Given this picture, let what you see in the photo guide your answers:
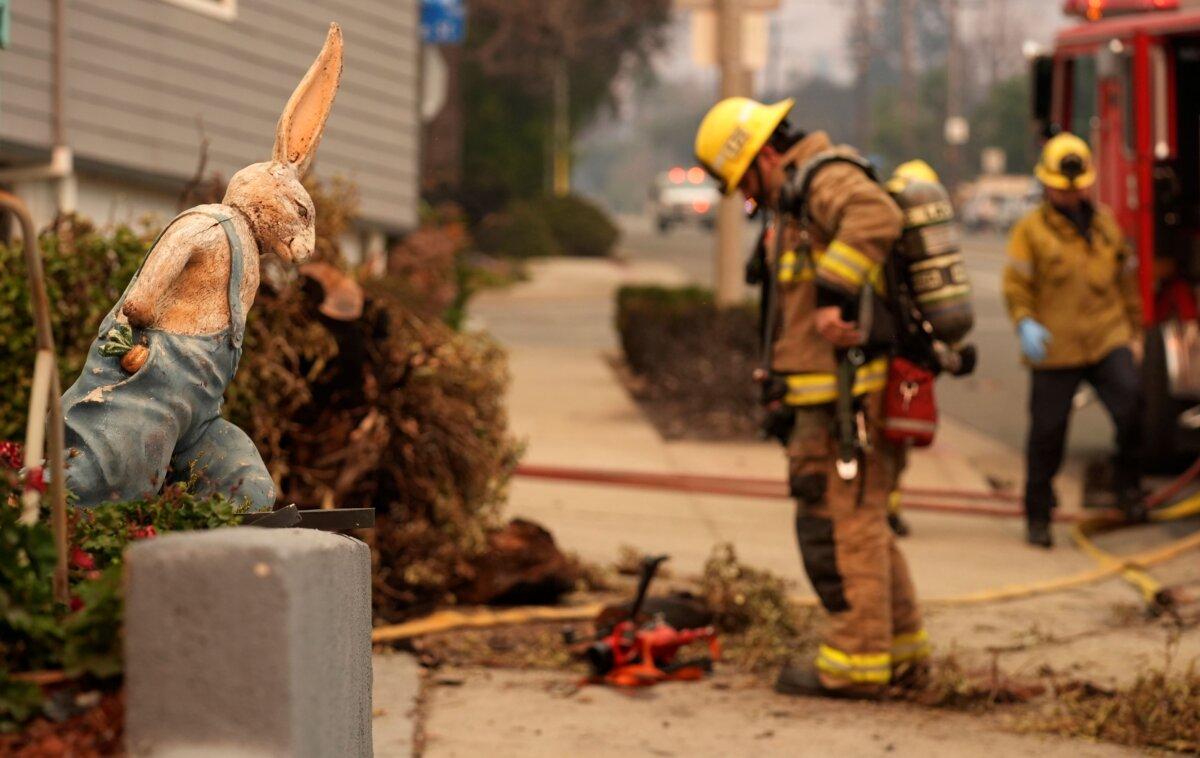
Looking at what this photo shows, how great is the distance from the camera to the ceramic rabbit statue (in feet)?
12.2

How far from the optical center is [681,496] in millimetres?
10125

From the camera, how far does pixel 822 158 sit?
19.6ft

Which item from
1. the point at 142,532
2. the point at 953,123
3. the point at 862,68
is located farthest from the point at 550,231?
the point at 862,68

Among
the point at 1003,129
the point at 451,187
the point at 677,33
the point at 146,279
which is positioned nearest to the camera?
the point at 146,279

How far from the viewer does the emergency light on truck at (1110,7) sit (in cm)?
1087

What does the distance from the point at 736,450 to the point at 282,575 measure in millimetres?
9592

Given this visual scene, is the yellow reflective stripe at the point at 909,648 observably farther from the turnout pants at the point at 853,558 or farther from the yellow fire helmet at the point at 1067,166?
the yellow fire helmet at the point at 1067,166

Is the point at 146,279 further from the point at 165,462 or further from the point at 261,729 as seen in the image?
the point at 261,729

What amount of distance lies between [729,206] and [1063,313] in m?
4.43

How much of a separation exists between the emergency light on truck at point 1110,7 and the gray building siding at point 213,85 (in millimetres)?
4540

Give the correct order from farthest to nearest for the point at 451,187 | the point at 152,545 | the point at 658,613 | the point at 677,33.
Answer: the point at 677,33 < the point at 451,187 < the point at 658,613 < the point at 152,545

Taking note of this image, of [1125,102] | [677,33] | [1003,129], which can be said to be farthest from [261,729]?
[1003,129]

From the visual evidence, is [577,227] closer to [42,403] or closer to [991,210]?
[991,210]

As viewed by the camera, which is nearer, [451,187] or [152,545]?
[152,545]
